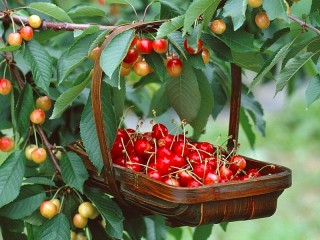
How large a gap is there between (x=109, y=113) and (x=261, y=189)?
0.31 metres

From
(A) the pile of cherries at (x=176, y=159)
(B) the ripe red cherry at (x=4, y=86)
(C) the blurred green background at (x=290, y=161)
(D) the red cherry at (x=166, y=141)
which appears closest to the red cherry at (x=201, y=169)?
(A) the pile of cherries at (x=176, y=159)

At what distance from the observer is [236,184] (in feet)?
3.55

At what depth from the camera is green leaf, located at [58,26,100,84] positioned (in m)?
1.24

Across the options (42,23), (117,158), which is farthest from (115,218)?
(42,23)

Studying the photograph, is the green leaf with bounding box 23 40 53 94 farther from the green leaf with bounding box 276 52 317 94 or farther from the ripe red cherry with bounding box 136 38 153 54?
the green leaf with bounding box 276 52 317 94

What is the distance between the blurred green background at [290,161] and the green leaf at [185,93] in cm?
135

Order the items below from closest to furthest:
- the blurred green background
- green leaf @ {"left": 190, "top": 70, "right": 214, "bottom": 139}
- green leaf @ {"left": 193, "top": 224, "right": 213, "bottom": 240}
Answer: green leaf @ {"left": 190, "top": 70, "right": 214, "bottom": 139} → green leaf @ {"left": 193, "top": 224, "right": 213, "bottom": 240} → the blurred green background

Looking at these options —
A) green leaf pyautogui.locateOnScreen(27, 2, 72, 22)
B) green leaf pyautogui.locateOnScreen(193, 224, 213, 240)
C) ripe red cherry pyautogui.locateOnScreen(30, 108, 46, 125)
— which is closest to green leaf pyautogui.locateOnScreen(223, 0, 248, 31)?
green leaf pyautogui.locateOnScreen(27, 2, 72, 22)

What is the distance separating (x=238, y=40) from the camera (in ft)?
3.96

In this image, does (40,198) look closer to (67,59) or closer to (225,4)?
(67,59)

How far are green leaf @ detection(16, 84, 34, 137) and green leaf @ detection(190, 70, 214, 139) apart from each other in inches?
12.8

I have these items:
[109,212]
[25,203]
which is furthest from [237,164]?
[25,203]

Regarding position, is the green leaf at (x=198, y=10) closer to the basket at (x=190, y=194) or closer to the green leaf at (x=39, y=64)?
the basket at (x=190, y=194)

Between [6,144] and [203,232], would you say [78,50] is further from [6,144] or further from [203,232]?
[203,232]
